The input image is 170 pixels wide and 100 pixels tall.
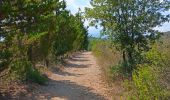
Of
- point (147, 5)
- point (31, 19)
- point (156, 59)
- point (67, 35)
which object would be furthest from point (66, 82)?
point (67, 35)

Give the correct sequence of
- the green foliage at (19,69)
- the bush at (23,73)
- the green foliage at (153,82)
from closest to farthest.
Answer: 1. the green foliage at (153,82)
2. the green foliage at (19,69)
3. the bush at (23,73)

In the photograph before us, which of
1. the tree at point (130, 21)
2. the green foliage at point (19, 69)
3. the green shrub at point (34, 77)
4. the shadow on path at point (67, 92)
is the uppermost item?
the tree at point (130, 21)

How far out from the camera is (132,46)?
Answer: 19875 millimetres

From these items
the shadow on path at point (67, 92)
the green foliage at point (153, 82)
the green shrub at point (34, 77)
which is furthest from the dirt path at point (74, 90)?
the green foliage at point (153, 82)

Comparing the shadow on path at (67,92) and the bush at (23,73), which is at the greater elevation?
the bush at (23,73)

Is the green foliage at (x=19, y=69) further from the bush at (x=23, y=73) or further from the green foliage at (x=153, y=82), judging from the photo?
the green foliage at (x=153, y=82)

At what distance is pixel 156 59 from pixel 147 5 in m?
9.82

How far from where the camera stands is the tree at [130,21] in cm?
1903

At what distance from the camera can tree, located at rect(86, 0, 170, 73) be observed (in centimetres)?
1903

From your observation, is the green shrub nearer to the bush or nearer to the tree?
the bush

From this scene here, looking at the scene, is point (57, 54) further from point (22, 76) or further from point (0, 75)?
point (0, 75)

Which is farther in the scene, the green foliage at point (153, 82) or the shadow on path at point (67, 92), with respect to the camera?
the shadow on path at point (67, 92)

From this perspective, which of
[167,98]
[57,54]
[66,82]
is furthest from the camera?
[57,54]

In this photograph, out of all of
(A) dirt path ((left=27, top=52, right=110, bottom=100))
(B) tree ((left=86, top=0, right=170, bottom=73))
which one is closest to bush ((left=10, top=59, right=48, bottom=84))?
(A) dirt path ((left=27, top=52, right=110, bottom=100))
